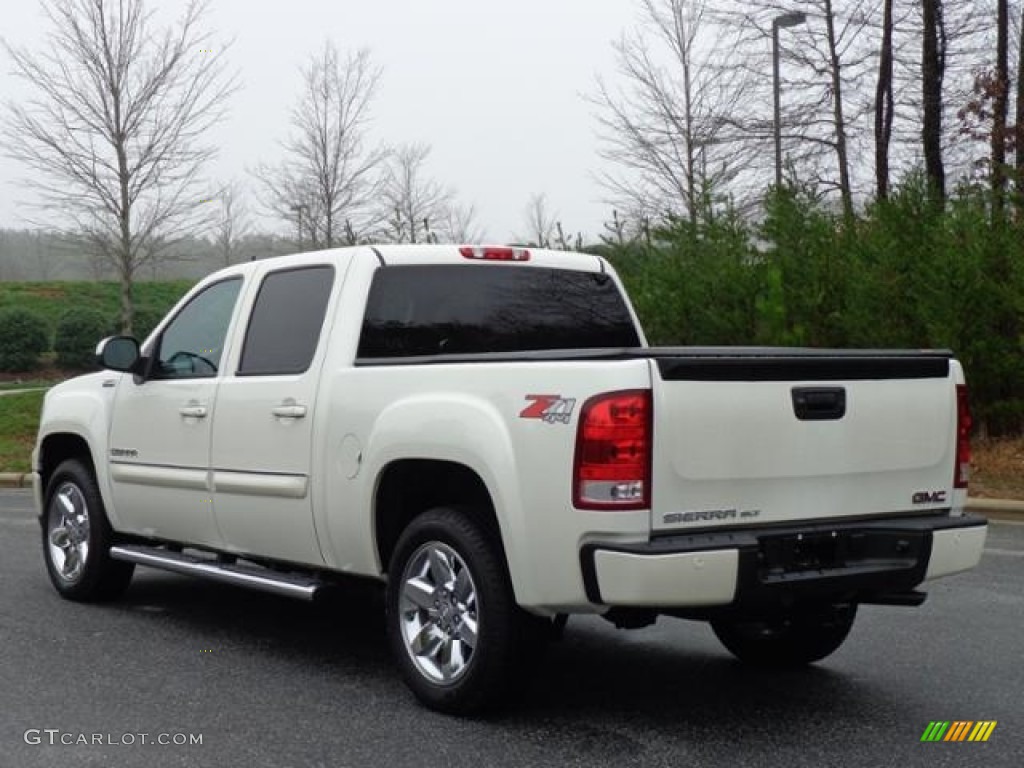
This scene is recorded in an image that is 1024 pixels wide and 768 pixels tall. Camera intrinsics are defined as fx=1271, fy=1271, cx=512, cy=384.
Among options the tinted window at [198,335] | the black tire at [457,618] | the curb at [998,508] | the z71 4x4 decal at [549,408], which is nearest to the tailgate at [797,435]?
the z71 4x4 decal at [549,408]

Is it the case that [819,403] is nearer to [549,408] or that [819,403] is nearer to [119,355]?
[549,408]

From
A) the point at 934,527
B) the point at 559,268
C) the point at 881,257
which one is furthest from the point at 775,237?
the point at 934,527

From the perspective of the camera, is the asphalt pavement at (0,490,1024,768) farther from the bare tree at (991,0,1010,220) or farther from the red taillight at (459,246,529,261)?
the bare tree at (991,0,1010,220)

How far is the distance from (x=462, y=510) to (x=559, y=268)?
5.94 feet

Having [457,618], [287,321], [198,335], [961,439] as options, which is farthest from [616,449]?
[198,335]

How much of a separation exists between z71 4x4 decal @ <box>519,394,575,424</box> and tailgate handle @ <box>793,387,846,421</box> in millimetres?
877

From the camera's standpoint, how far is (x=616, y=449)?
4305mm

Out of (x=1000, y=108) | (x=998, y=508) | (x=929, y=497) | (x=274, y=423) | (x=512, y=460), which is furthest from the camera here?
(x=1000, y=108)

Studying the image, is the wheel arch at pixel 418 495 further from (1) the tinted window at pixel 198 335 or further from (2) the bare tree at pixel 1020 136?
(2) the bare tree at pixel 1020 136

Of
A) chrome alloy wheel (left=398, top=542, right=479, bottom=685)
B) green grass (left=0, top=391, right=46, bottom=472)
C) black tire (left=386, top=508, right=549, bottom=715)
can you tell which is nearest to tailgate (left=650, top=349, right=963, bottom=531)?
black tire (left=386, top=508, right=549, bottom=715)

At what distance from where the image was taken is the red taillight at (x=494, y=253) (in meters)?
6.08

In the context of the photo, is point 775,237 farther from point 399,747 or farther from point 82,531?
point 399,747

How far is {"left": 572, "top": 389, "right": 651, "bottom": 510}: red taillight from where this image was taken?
4.29 meters

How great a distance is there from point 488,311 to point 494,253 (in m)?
0.28
